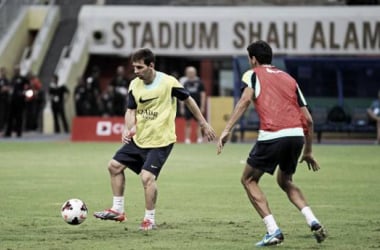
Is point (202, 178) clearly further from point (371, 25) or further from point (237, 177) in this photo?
point (371, 25)

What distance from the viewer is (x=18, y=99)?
38.3 m

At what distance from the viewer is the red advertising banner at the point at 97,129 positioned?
36.6 meters

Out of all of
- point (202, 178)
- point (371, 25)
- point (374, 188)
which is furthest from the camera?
point (371, 25)

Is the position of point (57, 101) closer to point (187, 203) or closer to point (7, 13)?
point (7, 13)

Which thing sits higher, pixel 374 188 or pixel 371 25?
pixel 371 25

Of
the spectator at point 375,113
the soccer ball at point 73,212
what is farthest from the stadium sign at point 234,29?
the soccer ball at point 73,212

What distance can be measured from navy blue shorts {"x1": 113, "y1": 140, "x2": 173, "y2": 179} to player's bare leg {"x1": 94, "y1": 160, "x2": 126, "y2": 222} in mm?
82

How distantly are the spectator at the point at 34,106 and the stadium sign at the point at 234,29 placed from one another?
3217 millimetres

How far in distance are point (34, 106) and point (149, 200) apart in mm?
30627

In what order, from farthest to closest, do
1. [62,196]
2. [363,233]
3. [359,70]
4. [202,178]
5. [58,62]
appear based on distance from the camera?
[58,62] → [359,70] → [202,178] → [62,196] → [363,233]

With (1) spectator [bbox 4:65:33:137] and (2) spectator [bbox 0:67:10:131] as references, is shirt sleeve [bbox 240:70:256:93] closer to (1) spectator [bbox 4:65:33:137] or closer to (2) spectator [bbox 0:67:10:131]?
(1) spectator [bbox 4:65:33:137]

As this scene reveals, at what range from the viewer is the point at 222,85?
47.3 metres

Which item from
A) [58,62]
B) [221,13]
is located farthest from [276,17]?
[58,62]

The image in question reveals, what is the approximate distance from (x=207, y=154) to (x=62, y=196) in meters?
11.6
